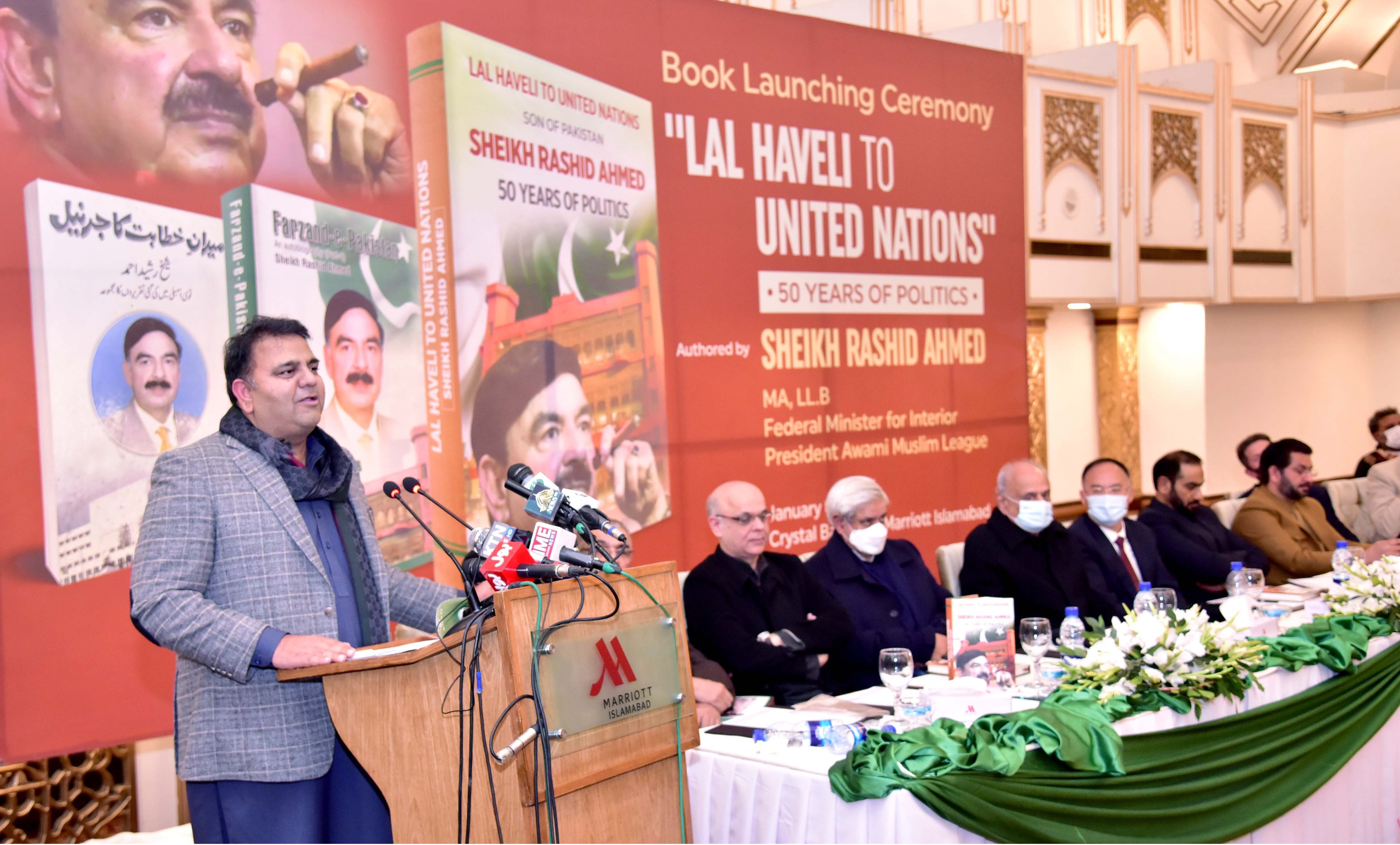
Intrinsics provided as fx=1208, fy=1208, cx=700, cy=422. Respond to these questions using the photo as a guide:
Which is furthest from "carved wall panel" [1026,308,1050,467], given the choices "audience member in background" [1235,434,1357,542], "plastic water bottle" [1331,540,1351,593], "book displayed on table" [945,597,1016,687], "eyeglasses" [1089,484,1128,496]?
"book displayed on table" [945,597,1016,687]

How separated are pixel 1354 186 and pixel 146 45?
33.3 ft

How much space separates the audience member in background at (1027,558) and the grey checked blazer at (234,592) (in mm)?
2684

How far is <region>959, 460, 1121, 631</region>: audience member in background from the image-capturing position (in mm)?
4305

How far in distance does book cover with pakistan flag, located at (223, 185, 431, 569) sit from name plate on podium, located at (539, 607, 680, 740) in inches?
78.4

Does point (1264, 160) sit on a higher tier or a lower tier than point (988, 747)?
higher

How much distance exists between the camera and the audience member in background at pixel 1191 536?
535 cm

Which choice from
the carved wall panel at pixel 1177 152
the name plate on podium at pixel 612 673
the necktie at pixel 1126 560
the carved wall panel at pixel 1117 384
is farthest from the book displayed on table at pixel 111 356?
the carved wall panel at pixel 1117 384

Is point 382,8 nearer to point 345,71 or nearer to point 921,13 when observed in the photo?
point 345,71

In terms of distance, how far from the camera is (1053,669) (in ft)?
10.1

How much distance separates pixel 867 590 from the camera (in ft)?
13.6

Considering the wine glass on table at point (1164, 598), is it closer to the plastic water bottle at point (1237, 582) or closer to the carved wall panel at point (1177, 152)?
the plastic water bottle at point (1237, 582)

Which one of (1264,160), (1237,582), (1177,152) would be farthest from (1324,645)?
(1264,160)

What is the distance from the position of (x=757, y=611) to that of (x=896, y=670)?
2.89 ft

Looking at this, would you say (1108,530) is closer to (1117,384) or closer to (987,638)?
(987,638)
